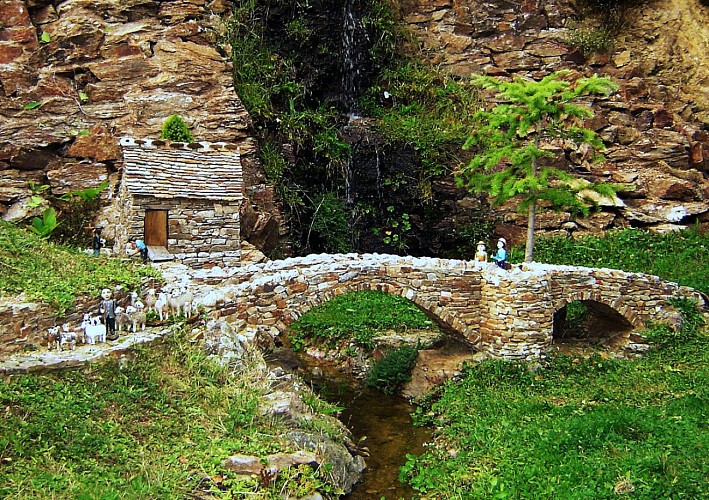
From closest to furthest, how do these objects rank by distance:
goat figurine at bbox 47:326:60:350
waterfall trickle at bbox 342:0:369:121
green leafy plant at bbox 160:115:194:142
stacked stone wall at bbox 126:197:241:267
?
goat figurine at bbox 47:326:60:350
stacked stone wall at bbox 126:197:241:267
green leafy plant at bbox 160:115:194:142
waterfall trickle at bbox 342:0:369:121

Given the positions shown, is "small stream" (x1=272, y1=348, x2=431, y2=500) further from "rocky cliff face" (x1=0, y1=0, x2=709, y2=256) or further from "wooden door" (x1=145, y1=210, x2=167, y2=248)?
"rocky cliff face" (x1=0, y1=0, x2=709, y2=256)

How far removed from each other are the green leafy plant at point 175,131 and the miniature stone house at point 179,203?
121 cm

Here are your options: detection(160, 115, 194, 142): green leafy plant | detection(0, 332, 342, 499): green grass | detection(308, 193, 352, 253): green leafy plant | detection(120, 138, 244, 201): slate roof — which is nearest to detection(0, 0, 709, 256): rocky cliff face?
detection(160, 115, 194, 142): green leafy plant

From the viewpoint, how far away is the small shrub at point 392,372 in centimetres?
1625

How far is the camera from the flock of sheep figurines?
10.6 metres

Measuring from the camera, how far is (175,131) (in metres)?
17.9

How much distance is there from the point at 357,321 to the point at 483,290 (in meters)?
4.84

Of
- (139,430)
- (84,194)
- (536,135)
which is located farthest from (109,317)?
(536,135)

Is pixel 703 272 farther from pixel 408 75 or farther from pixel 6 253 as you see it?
pixel 6 253

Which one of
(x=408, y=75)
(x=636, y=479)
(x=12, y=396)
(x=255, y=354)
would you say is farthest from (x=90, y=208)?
(x=636, y=479)

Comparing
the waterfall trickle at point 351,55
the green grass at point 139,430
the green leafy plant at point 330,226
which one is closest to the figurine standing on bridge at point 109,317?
the green grass at point 139,430

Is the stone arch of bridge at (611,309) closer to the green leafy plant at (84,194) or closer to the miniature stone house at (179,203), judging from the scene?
the miniature stone house at (179,203)

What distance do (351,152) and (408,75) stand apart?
169 inches

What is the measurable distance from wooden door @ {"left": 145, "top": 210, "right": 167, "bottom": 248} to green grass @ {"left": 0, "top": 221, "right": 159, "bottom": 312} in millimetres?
2058
